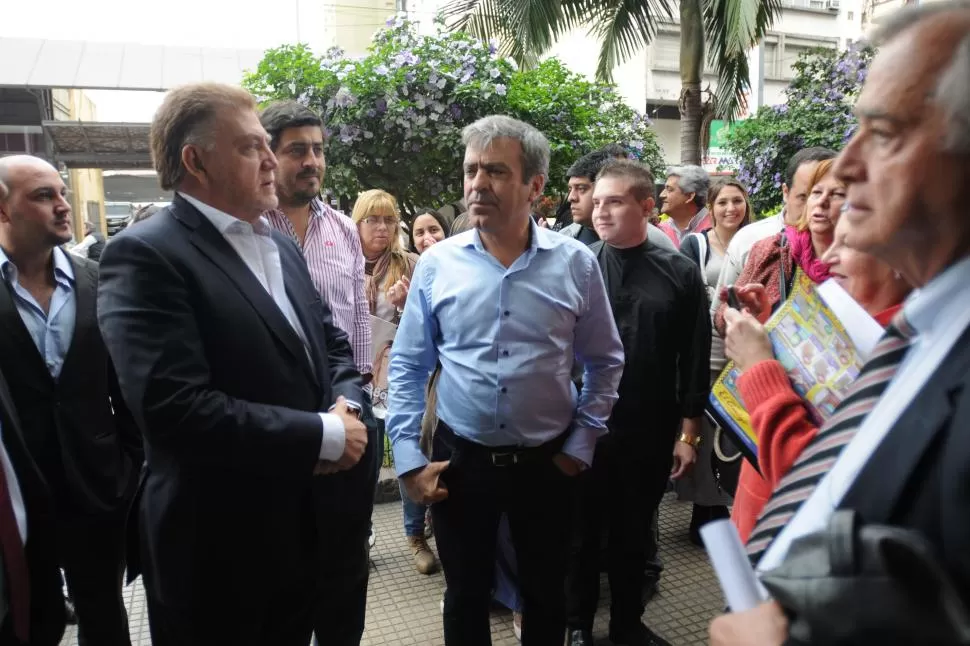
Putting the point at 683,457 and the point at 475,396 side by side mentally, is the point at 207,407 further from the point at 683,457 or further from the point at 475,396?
the point at 683,457

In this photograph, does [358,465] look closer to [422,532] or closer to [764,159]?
[422,532]

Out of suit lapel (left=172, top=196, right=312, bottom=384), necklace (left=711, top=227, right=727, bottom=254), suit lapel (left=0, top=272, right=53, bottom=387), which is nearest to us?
suit lapel (left=172, top=196, right=312, bottom=384)

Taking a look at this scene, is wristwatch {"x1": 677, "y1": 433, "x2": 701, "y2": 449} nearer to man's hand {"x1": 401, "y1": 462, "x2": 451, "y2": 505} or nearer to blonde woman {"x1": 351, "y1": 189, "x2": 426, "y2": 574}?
man's hand {"x1": 401, "y1": 462, "x2": 451, "y2": 505}

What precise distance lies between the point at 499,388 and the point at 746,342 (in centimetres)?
99

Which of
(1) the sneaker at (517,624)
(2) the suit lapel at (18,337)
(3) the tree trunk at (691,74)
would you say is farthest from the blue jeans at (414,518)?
(3) the tree trunk at (691,74)

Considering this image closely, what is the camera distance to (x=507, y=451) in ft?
7.72

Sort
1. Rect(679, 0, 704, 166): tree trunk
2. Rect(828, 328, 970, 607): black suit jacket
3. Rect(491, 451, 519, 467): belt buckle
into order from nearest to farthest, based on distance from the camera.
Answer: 1. Rect(828, 328, 970, 607): black suit jacket
2. Rect(491, 451, 519, 467): belt buckle
3. Rect(679, 0, 704, 166): tree trunk

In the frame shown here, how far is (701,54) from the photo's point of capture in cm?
833

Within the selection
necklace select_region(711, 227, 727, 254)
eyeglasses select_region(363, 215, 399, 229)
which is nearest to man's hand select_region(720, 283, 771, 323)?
eyeglasses select_region(363, 215, 399, 229)

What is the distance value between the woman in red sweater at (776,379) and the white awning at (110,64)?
15037mm

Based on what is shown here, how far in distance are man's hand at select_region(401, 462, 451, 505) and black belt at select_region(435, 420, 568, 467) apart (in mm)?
89

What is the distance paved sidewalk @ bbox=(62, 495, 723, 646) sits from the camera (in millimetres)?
3154

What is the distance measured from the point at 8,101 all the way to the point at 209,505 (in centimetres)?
2574

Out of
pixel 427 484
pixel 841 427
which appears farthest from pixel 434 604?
pixel 841 427
